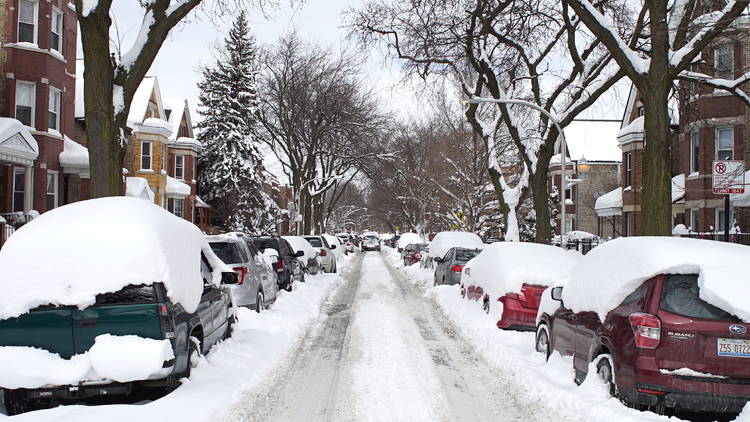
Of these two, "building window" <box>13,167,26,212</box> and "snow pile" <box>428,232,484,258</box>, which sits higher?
"building window" <box>13,167,26,212</box>

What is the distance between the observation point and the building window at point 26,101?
2302 cm

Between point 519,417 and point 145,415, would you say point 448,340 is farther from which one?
point 145,415

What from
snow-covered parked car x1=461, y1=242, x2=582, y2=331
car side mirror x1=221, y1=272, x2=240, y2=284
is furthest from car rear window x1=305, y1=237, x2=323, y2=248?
car side mirror x1=221, y1=272, x2=240, y2=284

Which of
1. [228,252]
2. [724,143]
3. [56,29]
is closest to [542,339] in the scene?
[228,252]

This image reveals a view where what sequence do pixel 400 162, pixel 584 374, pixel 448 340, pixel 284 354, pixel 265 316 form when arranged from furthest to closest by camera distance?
pixel 400 162
pixel 265 316
pixel 448 340
pixel 284 354
pixel 584 374

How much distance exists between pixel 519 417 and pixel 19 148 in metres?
18.6

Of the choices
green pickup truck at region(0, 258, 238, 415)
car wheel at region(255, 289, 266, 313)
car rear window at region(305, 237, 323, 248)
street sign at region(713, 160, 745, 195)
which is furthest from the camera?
car rear window at region(305, 237, 323, 248)

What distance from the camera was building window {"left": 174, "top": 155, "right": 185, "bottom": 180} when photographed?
148 feet

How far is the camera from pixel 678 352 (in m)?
5.99

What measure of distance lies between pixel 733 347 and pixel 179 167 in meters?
Answer: 43.1

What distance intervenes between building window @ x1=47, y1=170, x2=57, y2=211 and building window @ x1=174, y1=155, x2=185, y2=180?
19.8m

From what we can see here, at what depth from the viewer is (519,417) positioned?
6617 millimetres

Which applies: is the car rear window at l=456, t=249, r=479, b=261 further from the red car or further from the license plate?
the red car

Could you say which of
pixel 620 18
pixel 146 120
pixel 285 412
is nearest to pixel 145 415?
pixel 285 412
